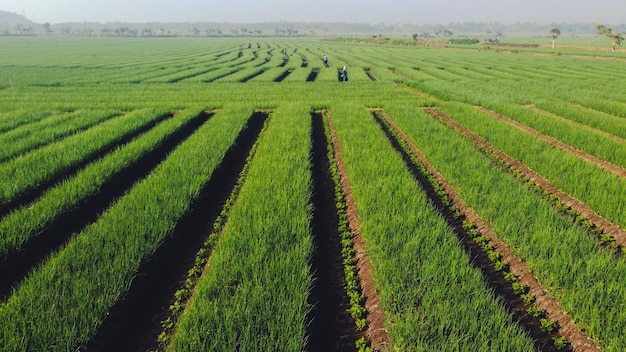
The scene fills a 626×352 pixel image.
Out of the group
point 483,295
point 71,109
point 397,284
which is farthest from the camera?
point 71,109

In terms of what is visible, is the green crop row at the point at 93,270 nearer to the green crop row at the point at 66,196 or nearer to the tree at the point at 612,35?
the green crop row at the point at 66,196

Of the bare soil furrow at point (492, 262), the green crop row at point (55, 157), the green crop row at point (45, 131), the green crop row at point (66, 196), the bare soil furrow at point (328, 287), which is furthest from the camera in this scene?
the green crop row at point (45, 131)

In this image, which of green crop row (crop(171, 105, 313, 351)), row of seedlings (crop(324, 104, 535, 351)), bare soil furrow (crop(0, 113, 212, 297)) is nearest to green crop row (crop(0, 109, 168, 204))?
bare soil furrow (crop(0, 113, 212, 297))

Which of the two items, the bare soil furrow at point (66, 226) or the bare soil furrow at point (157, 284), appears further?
the bare soil furrow at point (66, 226)

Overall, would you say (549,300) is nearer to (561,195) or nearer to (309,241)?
(309,241)

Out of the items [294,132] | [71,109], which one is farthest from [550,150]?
[71,109]

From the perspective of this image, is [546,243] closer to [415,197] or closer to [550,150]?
[415,197]

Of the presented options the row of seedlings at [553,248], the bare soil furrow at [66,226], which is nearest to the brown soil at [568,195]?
the row of seedlings at [553,248]

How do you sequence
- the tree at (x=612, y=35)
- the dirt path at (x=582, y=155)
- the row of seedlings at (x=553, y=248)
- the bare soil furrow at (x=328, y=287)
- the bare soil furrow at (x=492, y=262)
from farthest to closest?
A: the tree at (x=612, y=35), the dirt path at (x=582, y=155), the bare soil furrow at (x=492, y=262), the bare soil furrow at (x=328, y=287), the row of seedlings at (x=553, y=248)
